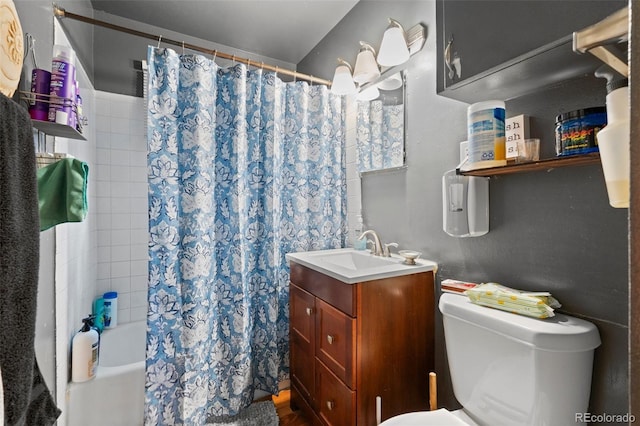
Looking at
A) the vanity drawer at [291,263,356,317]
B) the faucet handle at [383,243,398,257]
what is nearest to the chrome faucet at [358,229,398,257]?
the faucet handle at [383,243,398,257]

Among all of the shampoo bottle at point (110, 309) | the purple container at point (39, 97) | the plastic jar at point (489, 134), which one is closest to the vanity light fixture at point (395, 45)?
the plastic jar at point (489, 134)

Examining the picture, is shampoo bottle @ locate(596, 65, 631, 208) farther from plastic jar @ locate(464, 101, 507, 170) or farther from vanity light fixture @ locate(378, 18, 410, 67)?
vanity light fixture @ locate(378, 18, 410, 67)

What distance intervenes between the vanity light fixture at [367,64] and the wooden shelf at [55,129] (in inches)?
55.7

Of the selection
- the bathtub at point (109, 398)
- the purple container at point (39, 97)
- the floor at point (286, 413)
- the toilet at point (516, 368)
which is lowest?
the floor at point (286, 413)

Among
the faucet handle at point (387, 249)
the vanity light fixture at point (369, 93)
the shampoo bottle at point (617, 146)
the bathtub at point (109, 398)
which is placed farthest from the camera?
the vanity light fixture at point (369, 93)

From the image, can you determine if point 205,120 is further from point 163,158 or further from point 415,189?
point 415,189

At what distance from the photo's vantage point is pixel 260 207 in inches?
74.8

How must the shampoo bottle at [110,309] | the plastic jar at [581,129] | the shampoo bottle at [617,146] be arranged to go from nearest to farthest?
the shampoo bottle at [617,146]
the plastic jar at [581,129]
the shampoo bottle at [110,309]

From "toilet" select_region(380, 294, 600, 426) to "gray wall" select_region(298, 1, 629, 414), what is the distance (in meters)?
0.08

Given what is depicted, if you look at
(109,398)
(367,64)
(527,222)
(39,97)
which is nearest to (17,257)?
(39,97)

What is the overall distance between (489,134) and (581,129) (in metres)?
0.23

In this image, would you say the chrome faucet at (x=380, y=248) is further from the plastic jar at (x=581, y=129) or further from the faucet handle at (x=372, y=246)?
the plastic jar at (x=581, y=129)

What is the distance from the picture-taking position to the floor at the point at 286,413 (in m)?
1.67

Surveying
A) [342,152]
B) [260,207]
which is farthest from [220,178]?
[342,152]
